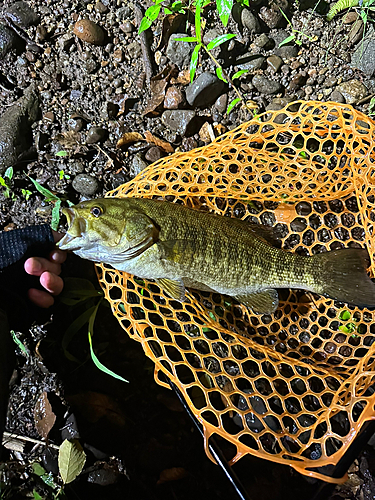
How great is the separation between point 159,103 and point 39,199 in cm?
179

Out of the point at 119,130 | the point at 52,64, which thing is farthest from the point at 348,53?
the point at 52,64

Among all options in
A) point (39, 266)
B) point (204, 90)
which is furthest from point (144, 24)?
point (39, 266)

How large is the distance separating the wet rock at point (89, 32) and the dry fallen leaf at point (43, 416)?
404 centimetres

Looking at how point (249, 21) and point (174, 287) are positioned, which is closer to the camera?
point (174, 287)

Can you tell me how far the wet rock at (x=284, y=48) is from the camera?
4.29 m

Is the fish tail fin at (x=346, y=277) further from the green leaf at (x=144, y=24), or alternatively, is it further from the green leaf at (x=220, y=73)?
the green leaf at (x=144, y=24)

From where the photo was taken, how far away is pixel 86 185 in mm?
4078

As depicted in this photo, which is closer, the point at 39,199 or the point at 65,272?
the point at 65,272

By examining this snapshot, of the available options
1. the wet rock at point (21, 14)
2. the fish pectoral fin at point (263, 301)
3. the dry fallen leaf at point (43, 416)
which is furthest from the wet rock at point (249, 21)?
the dry fallen leaf at point (43, 416)

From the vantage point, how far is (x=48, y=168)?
4195mm

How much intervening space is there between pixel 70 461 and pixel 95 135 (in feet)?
11.1

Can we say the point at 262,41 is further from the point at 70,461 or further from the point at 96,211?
the point at 70,461

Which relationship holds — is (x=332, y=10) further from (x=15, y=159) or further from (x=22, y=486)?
(x=22, y=486)

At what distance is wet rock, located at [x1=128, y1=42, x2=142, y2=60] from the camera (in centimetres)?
430
